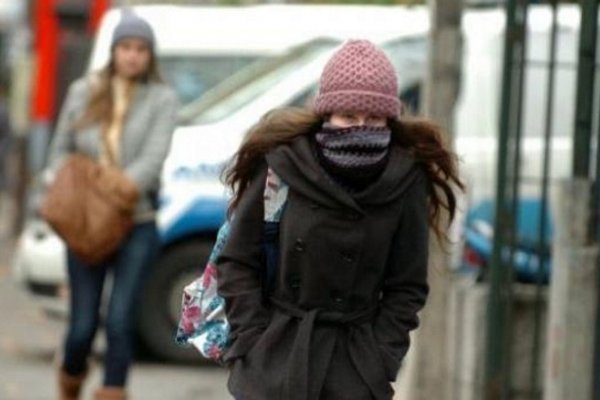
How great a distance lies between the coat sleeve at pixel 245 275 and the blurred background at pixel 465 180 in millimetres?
1863

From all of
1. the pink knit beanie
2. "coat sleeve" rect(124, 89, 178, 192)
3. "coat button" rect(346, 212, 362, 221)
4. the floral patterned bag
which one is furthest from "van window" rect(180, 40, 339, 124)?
"coat button" rect(346, 212, 362, 221)

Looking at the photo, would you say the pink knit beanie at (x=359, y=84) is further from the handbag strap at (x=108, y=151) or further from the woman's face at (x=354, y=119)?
the handbag strap at (x=108, y=151)

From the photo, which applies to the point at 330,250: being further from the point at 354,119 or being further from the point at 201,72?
the point at 201,72

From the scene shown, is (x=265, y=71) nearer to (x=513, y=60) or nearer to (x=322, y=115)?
(x=513, y=60)

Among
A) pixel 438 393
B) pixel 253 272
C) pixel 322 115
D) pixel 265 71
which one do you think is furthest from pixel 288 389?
pixel 265 71

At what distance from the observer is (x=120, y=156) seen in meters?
9.11

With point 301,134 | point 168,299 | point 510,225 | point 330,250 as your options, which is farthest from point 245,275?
point 168,299

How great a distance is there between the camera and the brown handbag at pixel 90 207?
8.85 meters

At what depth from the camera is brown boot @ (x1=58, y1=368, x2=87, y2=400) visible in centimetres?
909

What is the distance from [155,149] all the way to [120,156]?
0.54 feet

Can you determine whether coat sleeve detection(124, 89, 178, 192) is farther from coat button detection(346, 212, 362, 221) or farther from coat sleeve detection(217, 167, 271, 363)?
coat button detection(346, 212, 362, 221)

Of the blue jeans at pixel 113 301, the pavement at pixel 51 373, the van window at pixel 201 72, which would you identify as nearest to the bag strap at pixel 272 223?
the blue jeans at pixel 113 301

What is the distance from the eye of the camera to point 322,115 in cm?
545

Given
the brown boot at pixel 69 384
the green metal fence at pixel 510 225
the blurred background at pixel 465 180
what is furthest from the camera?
the brown boot at pixel 69 384
